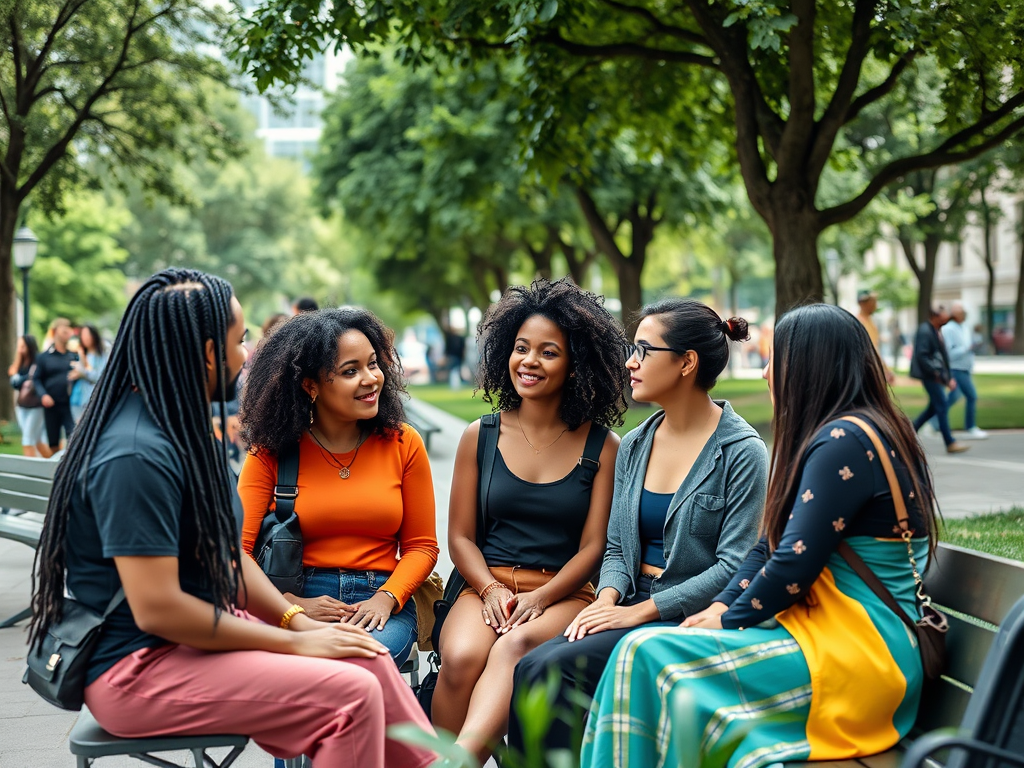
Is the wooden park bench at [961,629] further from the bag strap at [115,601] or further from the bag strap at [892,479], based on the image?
the bag strap at [115,601]

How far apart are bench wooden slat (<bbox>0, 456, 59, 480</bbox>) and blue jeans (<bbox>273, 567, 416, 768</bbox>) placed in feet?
9.37

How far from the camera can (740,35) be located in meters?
10.1

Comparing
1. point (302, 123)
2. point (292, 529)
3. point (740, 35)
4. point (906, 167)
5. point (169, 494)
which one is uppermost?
point (302, 123)

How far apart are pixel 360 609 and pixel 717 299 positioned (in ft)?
217

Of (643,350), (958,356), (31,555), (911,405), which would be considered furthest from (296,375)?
(911,405)

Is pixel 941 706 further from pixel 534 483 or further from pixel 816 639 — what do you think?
pixel 534 483

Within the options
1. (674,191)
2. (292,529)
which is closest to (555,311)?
(292,529)

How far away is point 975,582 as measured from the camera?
2861mm

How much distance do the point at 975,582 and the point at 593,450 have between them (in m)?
1.38

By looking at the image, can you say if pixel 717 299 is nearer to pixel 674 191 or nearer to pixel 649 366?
pixel 674 191

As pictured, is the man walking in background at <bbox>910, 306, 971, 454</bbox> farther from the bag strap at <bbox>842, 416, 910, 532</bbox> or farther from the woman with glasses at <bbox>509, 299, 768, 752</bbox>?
the bag strap at <bbox>842, 416, 910, 532</bbox>

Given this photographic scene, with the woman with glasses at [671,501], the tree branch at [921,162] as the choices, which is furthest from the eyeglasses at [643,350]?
the tree branch at [921,162]

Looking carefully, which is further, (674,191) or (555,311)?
(674,191)

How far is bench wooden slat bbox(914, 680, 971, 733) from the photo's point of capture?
2723 mm
